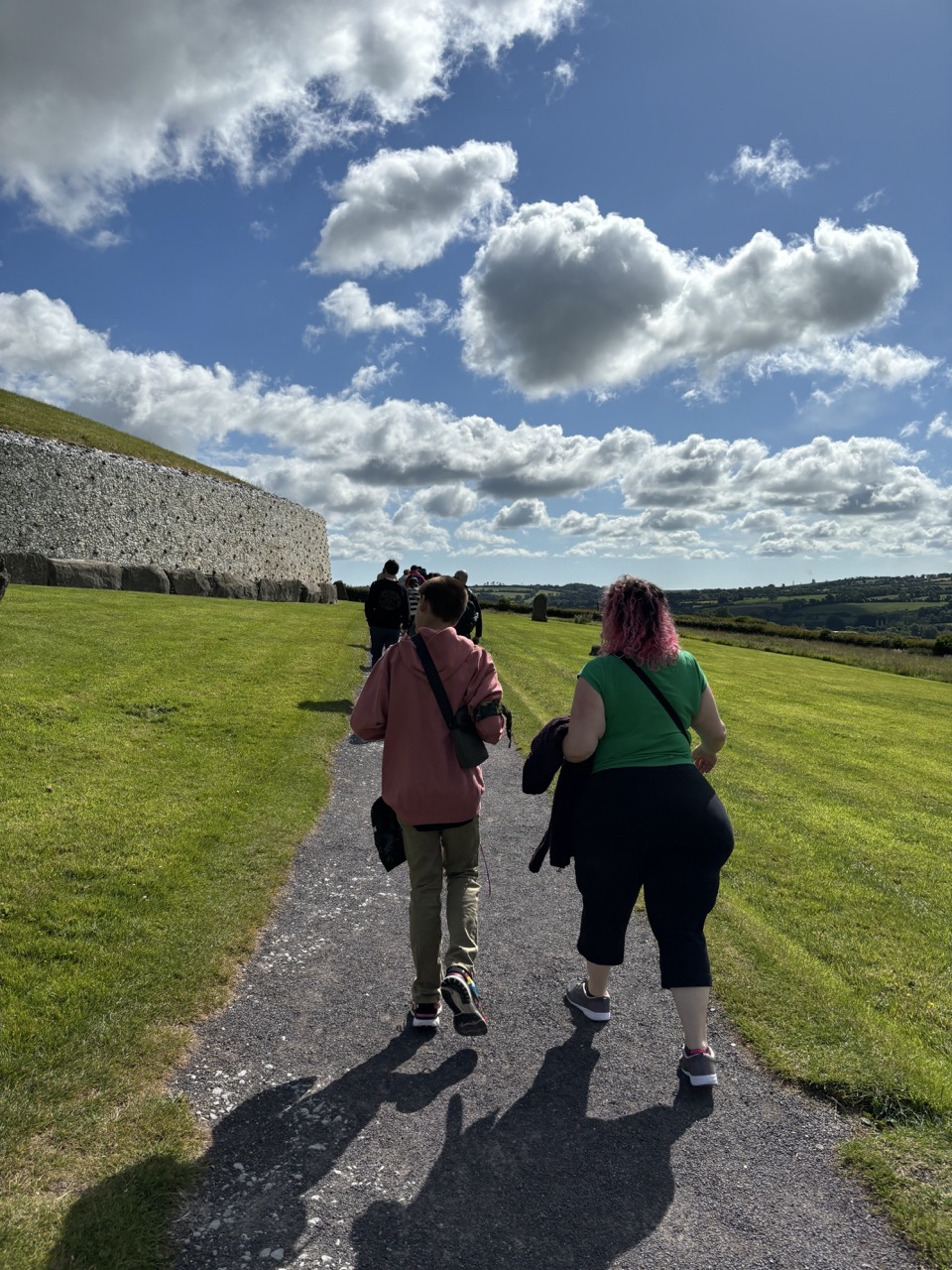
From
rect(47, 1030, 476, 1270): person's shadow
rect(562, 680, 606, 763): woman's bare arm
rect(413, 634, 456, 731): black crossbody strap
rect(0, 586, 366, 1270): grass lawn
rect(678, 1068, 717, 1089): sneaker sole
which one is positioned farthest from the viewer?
rect(413, 634, 456, 731): black crossbody strap

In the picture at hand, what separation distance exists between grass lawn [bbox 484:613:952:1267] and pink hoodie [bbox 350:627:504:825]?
2.39 metres

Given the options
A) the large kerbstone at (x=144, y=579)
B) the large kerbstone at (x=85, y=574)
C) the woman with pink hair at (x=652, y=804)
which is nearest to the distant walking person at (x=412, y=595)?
the woman with pink hair at (x=652, y=804)

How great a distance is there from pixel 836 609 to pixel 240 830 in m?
167

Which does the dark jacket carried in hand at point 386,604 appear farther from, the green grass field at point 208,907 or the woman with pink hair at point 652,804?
the woman with pink hair at point 652,804

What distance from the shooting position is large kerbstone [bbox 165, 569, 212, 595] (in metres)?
35.5

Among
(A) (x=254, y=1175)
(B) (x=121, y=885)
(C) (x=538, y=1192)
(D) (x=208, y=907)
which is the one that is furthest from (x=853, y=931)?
→ (B) (x=121, y=885)

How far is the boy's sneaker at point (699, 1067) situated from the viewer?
3902 mm

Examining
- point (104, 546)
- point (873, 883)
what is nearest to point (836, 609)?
point (104, 546)

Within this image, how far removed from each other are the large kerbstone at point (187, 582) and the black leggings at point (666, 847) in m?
34.7

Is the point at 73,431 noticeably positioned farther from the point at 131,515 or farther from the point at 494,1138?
the point at 494,1138

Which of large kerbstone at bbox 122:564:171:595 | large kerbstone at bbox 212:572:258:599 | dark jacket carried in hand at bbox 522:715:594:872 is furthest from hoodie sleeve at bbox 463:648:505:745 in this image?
large kerbstone at bbox 212:572:258:599

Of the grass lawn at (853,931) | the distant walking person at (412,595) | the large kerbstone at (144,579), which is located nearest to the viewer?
the grass lawn at (853,931)

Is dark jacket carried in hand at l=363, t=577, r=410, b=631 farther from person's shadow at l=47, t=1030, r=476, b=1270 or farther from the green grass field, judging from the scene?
person's shadow at l=47, t=1030, r=476, b=1270

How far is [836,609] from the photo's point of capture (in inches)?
6068
